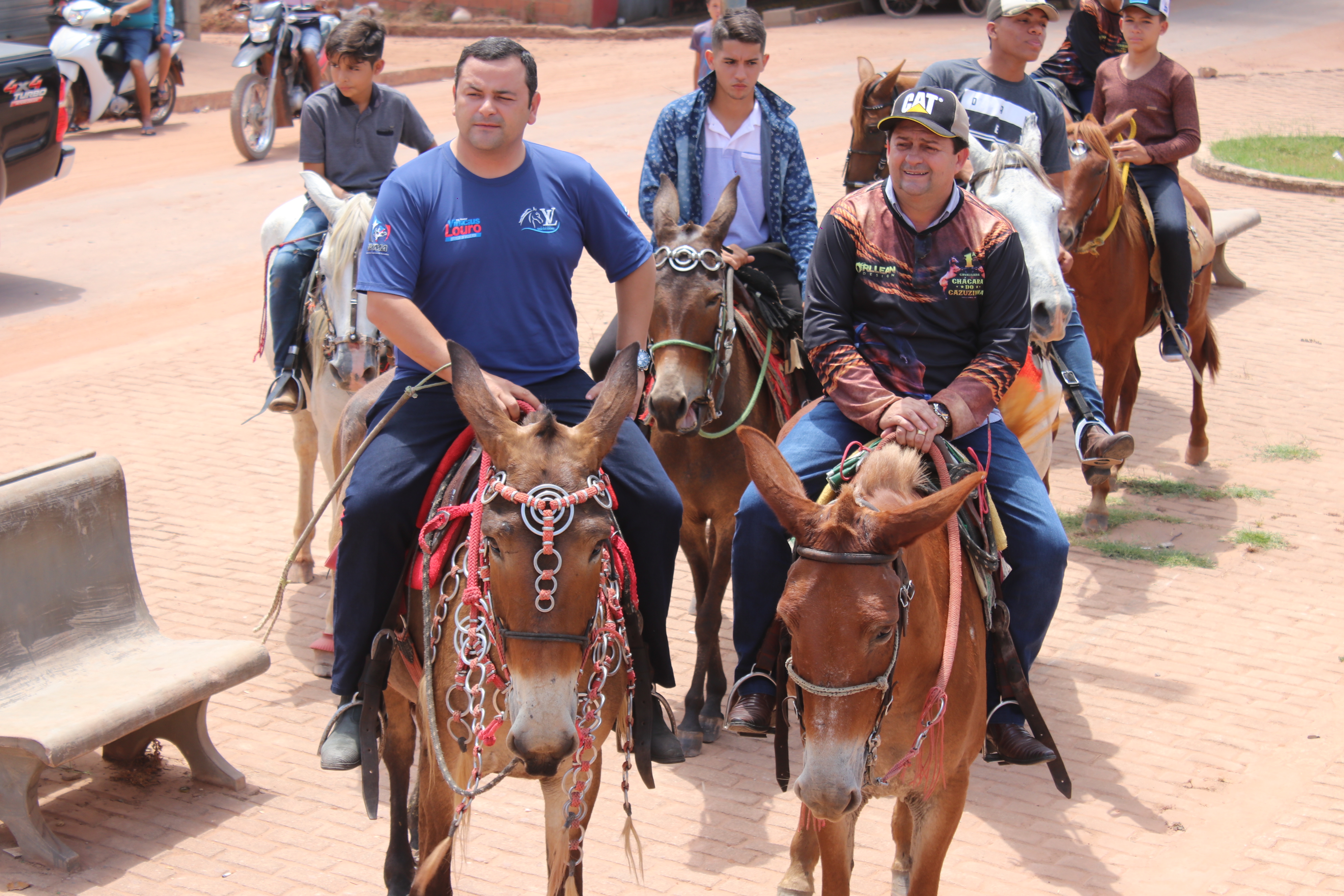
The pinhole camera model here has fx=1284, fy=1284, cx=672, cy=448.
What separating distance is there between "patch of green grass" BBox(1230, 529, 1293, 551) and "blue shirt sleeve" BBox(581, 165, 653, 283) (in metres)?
5.34

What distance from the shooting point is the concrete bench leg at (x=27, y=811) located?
4.93m

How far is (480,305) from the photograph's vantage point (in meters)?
4.40

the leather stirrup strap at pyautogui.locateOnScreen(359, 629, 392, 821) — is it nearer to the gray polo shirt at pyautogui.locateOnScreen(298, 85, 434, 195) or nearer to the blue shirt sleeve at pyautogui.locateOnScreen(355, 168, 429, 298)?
the blue shirt sleeve at pyautogui.locateOnScreen(355, 168, 429, 298)

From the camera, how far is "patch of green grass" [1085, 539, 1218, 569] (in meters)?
8.04

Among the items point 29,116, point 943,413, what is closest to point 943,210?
point 943,413

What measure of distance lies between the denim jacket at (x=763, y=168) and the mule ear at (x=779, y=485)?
10.1 ft

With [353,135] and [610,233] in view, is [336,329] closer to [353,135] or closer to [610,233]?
[353,135]

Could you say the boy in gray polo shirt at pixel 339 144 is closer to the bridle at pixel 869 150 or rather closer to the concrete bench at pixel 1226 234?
the bridle at pixel 869 150

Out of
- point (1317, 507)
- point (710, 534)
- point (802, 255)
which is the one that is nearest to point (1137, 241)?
point (1317, 507)

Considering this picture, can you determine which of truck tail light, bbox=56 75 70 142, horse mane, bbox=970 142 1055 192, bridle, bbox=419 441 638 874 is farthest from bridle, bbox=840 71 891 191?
truck tail light, bbox=56 75 70 142

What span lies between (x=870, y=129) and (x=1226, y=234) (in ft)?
24.1

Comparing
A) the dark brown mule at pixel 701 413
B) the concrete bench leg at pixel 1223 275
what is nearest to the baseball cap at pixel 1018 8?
the dark brown mule at pixel 701 413

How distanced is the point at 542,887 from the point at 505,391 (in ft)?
6.85

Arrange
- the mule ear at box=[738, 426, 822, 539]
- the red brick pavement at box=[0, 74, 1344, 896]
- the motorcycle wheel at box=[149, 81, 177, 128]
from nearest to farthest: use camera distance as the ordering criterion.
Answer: the mule ear at box=[738, 426, 822, 539] < the red brick pavement at box=[0, 74, 1344, 896] < the motorcycle wheel at box=[149, 81, 177, 128]
